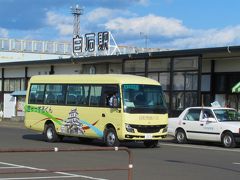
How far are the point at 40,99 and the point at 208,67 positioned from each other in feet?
37.8

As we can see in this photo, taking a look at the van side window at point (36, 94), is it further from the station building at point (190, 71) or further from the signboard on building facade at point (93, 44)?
the signboard on building facade at point (93, 44)

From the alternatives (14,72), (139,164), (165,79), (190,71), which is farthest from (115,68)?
(139,164)

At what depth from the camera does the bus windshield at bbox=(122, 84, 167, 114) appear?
2059 cm

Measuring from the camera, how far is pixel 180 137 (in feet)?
80.4

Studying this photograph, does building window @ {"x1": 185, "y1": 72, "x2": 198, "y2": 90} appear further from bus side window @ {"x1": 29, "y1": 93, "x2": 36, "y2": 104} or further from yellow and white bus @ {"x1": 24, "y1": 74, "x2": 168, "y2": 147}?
bus side window @ {"x1": 29, "y1": 93, "x2": 36, "y2": 104}

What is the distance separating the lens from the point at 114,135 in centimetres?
2084

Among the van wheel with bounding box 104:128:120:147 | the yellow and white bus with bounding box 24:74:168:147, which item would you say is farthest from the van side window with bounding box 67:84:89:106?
the van wheel with bounding box 104:128:120:147

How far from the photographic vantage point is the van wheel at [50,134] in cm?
2394

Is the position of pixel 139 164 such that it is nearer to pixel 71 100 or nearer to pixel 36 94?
pixel 71 100

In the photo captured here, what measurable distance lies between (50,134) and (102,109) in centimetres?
372

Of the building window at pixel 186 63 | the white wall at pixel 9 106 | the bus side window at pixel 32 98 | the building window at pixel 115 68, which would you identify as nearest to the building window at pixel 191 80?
the building window at pixel 186 63

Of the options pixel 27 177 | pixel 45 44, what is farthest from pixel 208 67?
pixel 45 44

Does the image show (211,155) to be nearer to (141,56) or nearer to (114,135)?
(114,135)

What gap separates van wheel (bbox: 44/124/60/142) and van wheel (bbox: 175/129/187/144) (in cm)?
525
